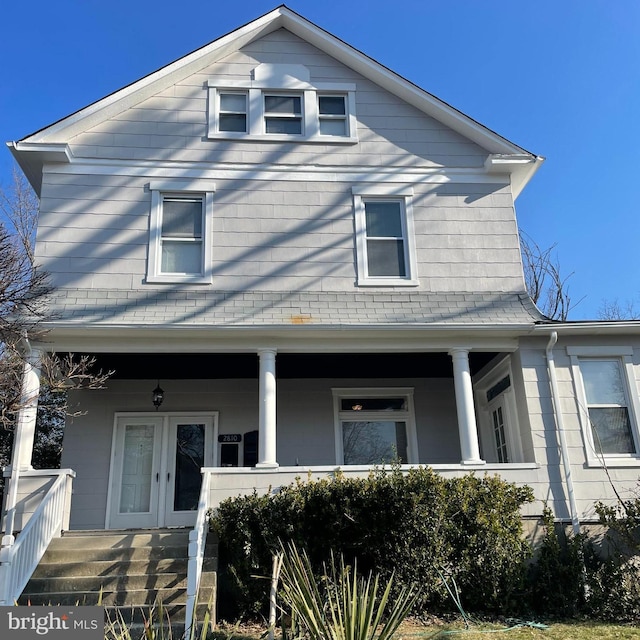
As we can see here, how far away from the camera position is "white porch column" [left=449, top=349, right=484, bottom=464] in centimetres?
920

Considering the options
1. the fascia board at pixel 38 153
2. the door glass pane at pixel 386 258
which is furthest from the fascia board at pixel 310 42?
the door glass pane at pixel 386 258

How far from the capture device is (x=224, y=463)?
10.7 metres

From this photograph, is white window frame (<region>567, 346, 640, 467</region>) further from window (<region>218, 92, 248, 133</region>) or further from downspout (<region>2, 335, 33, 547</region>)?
downspout (<region>2, 335, 33, 547</region>)

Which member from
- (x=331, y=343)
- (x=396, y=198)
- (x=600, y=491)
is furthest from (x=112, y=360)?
(x=600, y=491)

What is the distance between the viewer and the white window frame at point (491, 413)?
989 cm

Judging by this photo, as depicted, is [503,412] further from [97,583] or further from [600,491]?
[97,583]

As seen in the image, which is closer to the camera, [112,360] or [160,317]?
[160,317]

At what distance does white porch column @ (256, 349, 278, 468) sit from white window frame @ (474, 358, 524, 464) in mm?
3577

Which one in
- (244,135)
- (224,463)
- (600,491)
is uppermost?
(244,135)

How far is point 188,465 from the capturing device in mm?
10758

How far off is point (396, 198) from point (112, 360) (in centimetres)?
520

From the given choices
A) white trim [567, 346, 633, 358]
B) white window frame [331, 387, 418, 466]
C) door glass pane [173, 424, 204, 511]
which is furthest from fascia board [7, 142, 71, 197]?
white trim [567, 346, 633, 358]

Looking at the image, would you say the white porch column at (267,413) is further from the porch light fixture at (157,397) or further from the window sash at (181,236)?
the porch light fixture at (157,397)

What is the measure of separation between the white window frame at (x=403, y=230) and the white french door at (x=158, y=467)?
3.49 metres
